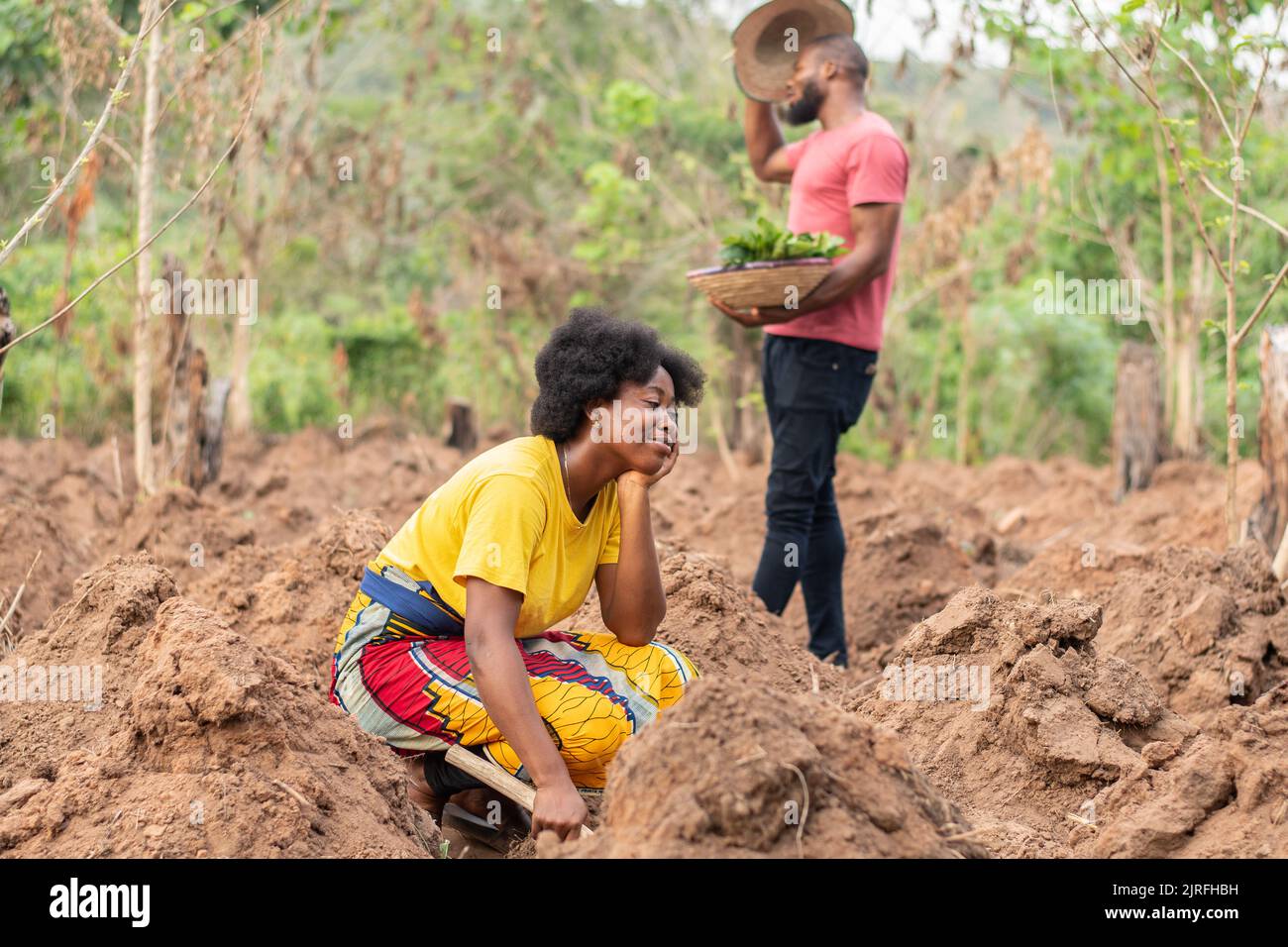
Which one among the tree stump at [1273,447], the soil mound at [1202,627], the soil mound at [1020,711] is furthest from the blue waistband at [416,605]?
the tree stump at [1273,447]

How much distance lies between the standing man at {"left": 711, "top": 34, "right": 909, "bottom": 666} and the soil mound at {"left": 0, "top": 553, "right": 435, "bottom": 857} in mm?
1903

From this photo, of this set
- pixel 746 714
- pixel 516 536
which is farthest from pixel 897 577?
pixel 746 714

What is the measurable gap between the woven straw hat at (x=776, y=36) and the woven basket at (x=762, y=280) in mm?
840

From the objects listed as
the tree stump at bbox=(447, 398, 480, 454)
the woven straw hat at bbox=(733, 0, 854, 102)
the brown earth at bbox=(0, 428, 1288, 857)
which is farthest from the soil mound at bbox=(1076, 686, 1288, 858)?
the tree stump at bbox=(447, 398, 480, 454)

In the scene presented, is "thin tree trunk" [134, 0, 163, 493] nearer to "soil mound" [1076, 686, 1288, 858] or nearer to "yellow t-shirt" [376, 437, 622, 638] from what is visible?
"yellow t-shirt" [376, 437, 622, 638]

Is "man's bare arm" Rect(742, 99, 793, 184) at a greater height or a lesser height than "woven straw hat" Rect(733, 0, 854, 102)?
lesser

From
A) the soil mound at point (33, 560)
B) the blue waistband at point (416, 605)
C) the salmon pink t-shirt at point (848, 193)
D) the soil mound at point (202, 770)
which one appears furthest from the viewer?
the soil mound at point (33, 560)

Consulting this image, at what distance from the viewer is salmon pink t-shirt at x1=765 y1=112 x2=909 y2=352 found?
429 cm

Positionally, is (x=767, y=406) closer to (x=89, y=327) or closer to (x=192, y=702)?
(x=192, y=702)

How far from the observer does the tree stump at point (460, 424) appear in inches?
356

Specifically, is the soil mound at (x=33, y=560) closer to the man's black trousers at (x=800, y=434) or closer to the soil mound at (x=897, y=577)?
the man's black trousers at (x=800, y=434)

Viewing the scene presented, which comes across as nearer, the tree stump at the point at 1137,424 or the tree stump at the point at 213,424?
the tree stump at the point at 213,424

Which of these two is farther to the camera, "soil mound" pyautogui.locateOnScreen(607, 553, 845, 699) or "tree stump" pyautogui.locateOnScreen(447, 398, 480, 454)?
"tree stump" pyautogui.locateOnScreen(447, 398, 480, 454)

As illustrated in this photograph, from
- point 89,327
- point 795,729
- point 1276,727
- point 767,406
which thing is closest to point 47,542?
point 767,406
